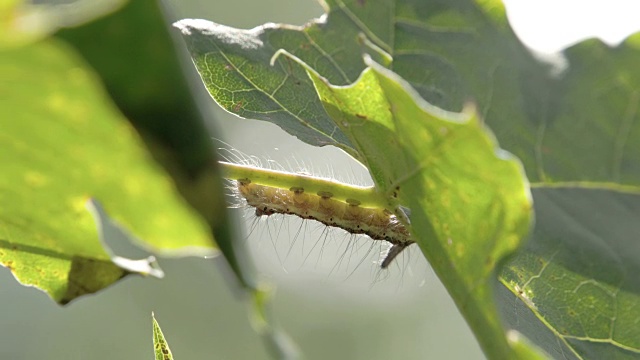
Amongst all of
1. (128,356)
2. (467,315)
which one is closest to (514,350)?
(467,315)

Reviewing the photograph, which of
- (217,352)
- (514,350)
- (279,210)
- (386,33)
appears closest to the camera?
(514,350)

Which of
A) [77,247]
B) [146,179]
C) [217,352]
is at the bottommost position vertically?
[217,352]

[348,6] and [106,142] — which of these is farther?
[348,6]

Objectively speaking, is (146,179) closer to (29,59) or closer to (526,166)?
(29,59)

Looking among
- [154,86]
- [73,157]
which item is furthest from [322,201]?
[154,86]

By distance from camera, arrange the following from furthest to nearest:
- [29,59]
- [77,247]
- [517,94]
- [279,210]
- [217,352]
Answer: [217,352]
[279,210]
[517,94]
[77,247]
[29,59]

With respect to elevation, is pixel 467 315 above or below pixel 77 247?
above

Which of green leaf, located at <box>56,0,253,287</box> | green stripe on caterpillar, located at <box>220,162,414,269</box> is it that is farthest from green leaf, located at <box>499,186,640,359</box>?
green leaf, located at <box>56,0,253,287</box>
